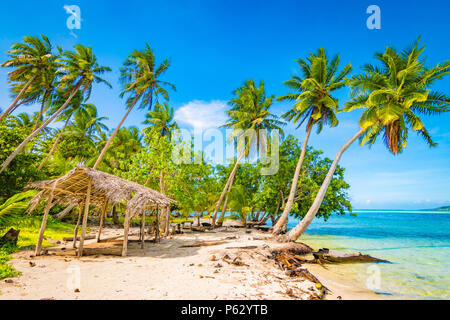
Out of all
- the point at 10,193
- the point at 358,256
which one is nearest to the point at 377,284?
the point at 358,256

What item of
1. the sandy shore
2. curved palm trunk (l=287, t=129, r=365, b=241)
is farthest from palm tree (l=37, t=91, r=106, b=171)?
curved palm trunk (l=287, t=129, r=365, b=241)

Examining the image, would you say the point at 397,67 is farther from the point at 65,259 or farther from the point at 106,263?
the point at 65,259

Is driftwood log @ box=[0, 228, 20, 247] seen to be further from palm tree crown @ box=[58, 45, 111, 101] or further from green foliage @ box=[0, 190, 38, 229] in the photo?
palm tree crown @ box=[58, 45, 111, 101]

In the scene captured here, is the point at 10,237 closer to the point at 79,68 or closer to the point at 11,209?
the point at 11,209

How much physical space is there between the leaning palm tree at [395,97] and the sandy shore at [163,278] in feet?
20.5

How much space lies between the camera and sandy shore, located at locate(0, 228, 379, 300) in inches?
173

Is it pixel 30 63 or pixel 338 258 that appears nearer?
pixel 338 258

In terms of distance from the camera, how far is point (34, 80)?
1733 centimetres

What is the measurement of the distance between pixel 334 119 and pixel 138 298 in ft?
47.9

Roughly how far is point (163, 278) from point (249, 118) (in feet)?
51.6

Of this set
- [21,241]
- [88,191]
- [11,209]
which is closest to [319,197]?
[88,191]

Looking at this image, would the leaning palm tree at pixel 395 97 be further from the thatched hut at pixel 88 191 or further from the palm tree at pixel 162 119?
the palm tree at pixel 162 119

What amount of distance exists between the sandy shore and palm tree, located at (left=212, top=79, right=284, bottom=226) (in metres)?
11.2

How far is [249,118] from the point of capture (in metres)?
19.1
